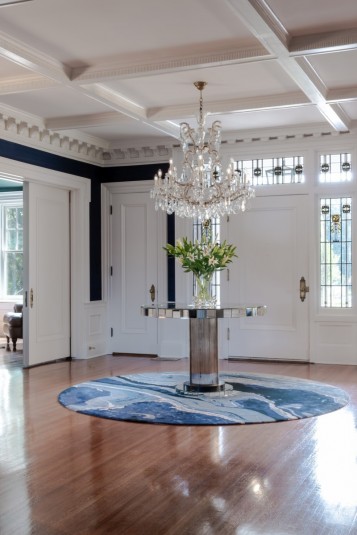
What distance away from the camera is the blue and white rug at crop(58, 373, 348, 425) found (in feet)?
17.8

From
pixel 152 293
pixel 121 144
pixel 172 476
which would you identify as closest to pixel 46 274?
pixel 152 293

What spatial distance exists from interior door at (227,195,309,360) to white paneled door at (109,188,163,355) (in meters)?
1.13

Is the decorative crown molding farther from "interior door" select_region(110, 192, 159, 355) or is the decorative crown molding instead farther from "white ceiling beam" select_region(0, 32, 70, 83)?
"white ceiling beam" select_region(0, 32, 70, 83)

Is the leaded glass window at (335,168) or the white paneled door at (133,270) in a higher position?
the leaded glass window at (335,168)

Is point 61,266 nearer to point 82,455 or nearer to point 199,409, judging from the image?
point 199,409

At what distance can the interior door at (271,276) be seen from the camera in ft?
28.2

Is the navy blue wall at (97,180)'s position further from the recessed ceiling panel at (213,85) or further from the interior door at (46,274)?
the recessed ceiling panel at (213,85)

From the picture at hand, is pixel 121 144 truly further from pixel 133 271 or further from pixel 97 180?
pixel 133 271

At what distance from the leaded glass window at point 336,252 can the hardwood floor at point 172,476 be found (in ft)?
10.1

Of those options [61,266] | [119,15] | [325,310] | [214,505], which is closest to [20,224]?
[61,266]

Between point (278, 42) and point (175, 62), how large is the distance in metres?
0.96

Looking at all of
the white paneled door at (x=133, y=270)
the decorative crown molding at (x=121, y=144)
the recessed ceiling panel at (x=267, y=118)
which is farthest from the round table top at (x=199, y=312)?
the white paneled door at (x=133, y=270)

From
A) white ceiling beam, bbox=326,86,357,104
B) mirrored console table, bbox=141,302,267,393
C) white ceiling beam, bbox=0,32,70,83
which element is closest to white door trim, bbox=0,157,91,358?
mirrored console table, bbox=141,302,267,393

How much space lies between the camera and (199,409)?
5.66m
